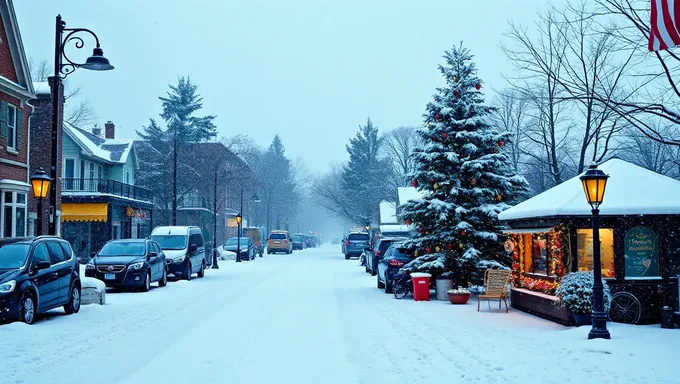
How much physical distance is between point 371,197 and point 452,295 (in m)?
55.4

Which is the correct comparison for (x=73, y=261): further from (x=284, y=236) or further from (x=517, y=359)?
(x=284, y=236)

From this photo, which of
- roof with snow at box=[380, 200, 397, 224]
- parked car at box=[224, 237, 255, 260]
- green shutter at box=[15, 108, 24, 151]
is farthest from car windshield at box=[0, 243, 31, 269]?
roof with snow at box=[380, 200, 397, 224]

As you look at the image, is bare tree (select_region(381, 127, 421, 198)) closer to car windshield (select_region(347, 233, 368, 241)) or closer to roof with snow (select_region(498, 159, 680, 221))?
car windshield (select_region(347, 233, 368, 241))

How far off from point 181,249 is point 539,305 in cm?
1590

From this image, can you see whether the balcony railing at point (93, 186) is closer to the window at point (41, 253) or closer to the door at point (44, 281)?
the window at point (41, 253)

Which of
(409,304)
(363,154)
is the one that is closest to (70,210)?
(409,304)

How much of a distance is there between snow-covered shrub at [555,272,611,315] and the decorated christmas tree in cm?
677

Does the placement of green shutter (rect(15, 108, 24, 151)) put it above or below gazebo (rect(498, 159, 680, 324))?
above

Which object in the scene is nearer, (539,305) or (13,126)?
(539,305)

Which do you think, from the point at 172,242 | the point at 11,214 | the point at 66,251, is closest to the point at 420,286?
the point at 66,251

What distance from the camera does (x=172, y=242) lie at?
27.3 meters

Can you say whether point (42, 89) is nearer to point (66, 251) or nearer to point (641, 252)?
point (66, 251)

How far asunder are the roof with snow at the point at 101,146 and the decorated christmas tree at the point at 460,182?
26381 mm

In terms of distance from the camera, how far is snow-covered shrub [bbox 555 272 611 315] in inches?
510
